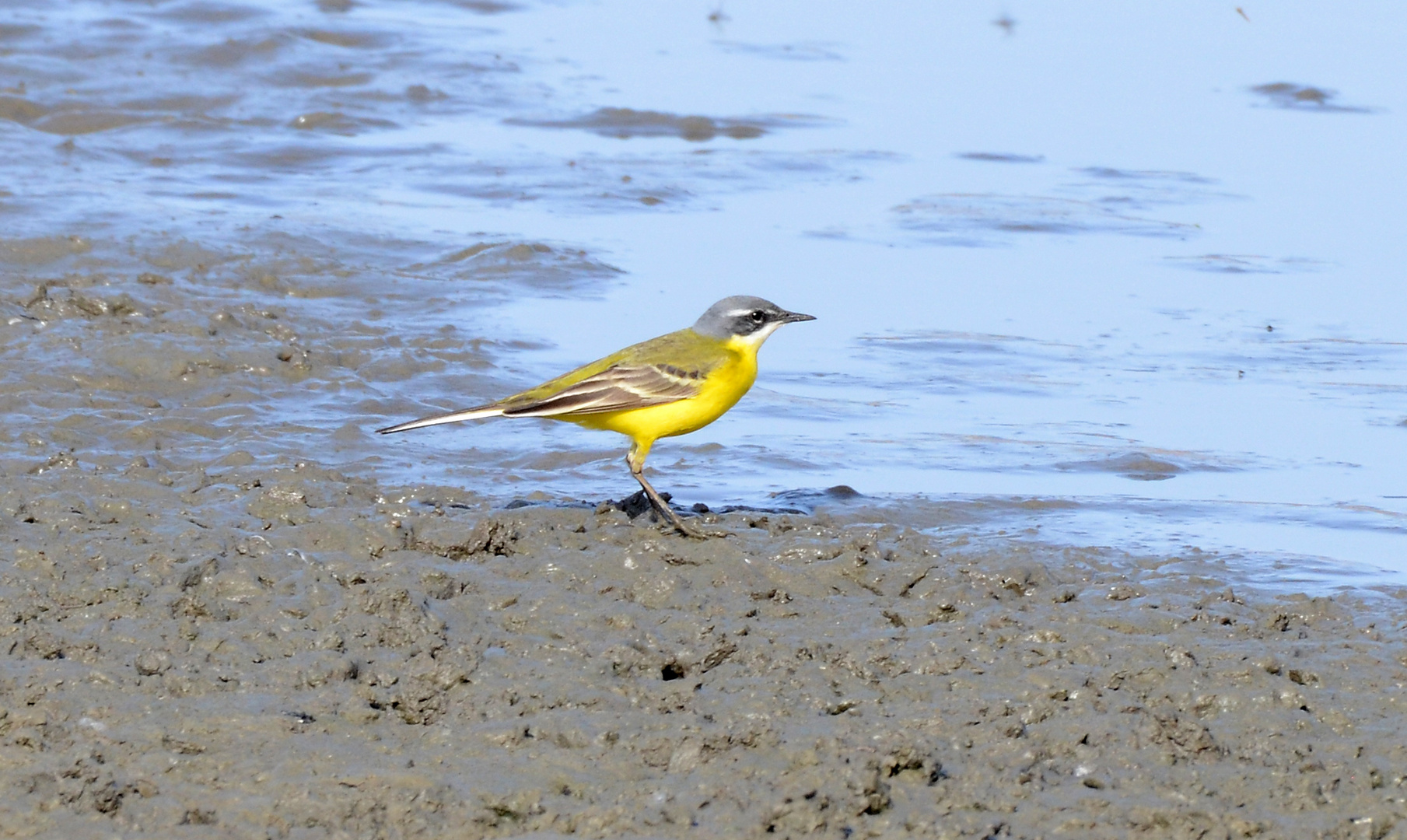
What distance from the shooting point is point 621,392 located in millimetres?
8102

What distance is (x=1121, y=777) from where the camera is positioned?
536 cm

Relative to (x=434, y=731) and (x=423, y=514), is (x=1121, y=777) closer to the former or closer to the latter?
(x=434, y=731)

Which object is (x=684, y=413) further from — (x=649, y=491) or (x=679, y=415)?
(x=649, y=491)

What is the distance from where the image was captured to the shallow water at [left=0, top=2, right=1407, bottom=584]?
9.41 m

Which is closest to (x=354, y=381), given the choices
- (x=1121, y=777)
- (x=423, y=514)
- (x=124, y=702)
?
(x=423, y=514)

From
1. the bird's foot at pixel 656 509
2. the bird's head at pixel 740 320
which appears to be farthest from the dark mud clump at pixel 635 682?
the bird's head at pixel 740 320

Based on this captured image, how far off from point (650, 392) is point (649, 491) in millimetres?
470

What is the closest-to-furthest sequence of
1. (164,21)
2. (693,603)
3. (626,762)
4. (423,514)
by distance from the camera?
(626,762) < (693,603) < (423,514) < (164,21)

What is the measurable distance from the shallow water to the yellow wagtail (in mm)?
748

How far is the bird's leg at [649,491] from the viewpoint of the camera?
7625 millimetres

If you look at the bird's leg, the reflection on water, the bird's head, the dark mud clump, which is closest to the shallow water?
the reflection on water

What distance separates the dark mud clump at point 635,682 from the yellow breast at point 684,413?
21.4 inches

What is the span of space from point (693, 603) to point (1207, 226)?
31.3 feet

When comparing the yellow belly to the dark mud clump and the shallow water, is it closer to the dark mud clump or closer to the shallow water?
the dark mud clump
